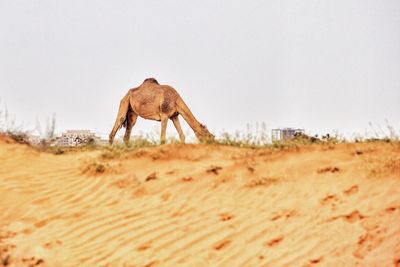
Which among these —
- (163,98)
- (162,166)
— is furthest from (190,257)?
(163,98)

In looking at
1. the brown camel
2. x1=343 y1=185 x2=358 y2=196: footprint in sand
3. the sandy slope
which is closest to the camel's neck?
the brown camel

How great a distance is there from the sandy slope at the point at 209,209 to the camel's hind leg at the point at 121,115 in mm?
9230

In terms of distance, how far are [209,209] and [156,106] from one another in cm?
1103

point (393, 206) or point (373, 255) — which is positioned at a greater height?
point (393, 206)

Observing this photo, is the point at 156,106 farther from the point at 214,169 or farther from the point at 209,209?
the point at 209,209

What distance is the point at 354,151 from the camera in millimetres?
8633

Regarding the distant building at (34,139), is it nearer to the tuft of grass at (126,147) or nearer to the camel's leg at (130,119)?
the tuft of grass at (126,147)

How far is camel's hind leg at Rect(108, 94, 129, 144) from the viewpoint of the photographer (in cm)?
1950

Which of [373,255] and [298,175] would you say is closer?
[373,255]

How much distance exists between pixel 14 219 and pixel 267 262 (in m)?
3.99

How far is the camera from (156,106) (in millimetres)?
18797

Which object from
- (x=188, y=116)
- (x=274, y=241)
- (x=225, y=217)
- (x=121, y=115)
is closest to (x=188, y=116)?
(x=188, y=116)

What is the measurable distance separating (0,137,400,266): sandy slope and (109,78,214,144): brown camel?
859 centimetres

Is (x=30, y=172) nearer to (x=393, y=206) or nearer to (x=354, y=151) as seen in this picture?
(x=354, y=151)
